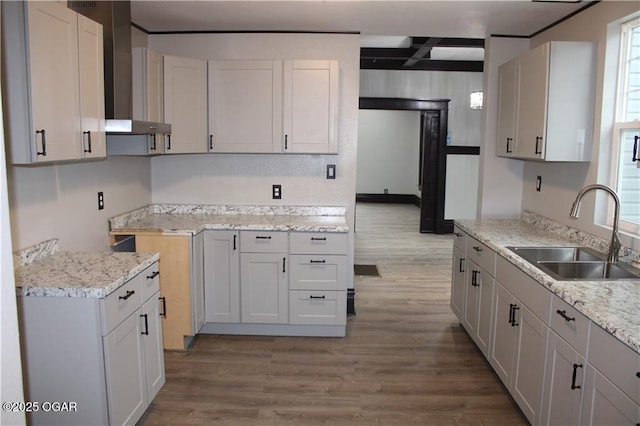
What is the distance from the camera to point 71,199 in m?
3.15

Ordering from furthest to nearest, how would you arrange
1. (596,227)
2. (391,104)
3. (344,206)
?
(391,104), (344,206), (596,227)

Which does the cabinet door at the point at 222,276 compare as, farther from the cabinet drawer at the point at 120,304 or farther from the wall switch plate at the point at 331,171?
the cabinet drawer at the point at 120,304

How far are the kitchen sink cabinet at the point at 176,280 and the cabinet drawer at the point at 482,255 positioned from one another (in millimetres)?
2008

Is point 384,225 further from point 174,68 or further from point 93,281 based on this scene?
point 93,281

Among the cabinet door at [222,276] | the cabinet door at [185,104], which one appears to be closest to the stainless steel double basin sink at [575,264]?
the cabinet door at [222,276]

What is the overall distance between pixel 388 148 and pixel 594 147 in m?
9.23

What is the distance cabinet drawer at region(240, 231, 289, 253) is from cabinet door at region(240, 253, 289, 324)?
0.04 meters

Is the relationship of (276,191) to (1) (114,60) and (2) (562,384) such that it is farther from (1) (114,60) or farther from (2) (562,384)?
(2) (562,384)

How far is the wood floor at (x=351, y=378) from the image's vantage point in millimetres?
2910

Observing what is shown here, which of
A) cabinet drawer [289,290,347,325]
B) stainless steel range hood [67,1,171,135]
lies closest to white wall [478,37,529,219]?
cabinet drawer [289,290,347,325]

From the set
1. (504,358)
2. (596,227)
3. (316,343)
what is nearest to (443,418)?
(504,358)

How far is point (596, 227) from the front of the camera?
10.6 ft

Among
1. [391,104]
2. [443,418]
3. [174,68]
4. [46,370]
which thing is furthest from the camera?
[391,104]

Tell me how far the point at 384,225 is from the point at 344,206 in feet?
16.9
